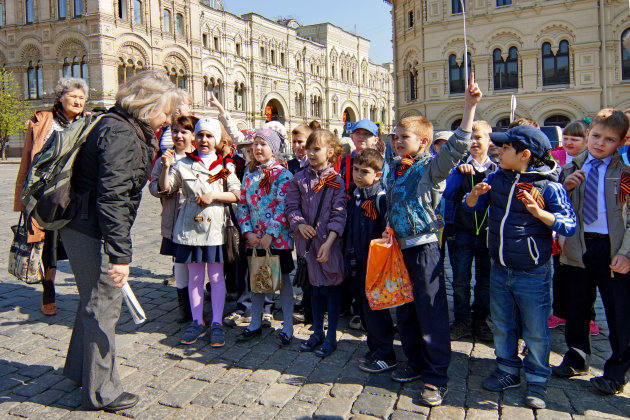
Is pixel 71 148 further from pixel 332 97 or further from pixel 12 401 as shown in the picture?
pixel 332 97

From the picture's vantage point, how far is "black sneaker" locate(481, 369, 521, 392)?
3371mm

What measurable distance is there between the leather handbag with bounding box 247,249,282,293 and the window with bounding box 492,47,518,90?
21629 mm

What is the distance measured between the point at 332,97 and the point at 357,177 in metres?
51.8

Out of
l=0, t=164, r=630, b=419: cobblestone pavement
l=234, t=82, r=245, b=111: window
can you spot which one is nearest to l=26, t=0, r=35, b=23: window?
l=234, t=82, r=245, b=111: window

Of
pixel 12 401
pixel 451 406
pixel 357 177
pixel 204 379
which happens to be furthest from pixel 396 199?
pixel 12 401

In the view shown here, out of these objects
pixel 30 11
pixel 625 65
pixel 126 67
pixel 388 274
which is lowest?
pixel 388 274

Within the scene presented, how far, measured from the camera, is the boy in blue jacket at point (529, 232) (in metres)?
3.20

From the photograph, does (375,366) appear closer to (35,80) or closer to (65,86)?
(65,86)

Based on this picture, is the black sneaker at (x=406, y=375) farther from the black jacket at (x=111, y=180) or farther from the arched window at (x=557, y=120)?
the arched window at (x=557, y=120)

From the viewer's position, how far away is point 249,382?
356 centimetres

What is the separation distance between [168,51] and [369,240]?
35622 mm

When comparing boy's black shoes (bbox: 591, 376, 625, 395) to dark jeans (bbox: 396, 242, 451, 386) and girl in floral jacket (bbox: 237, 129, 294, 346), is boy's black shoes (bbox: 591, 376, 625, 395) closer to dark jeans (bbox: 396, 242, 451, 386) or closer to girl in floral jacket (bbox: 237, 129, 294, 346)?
dark jeans (bbox: 396, 242, 451, 386)

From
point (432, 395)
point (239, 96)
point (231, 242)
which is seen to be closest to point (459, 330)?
point (432, 395)

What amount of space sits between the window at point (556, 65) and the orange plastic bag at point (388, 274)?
22020mm
